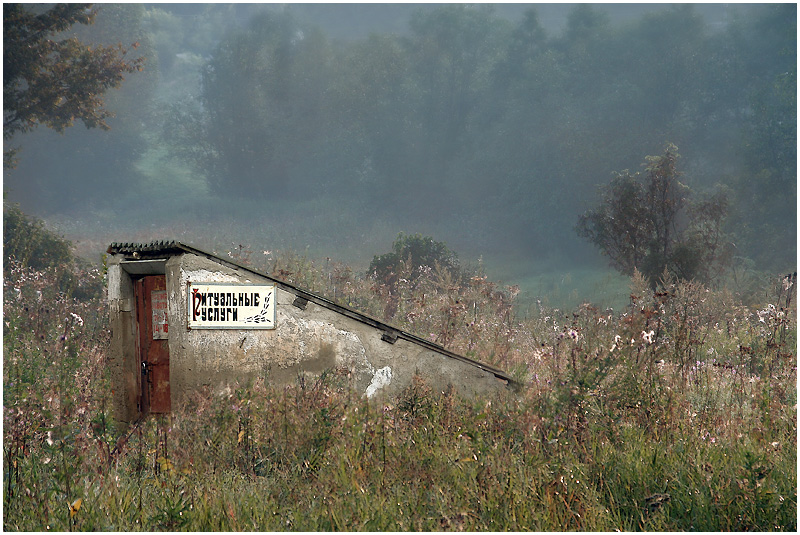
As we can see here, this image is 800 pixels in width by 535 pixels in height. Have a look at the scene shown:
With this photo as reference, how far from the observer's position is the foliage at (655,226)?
17422 mm

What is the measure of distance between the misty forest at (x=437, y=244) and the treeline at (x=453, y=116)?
198 mm

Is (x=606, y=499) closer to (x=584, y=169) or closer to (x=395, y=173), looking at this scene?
(x=584, y=169)

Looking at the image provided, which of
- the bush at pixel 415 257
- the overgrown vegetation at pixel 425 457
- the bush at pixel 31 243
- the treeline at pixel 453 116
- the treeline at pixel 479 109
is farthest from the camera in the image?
the treeline at pixel 453 116

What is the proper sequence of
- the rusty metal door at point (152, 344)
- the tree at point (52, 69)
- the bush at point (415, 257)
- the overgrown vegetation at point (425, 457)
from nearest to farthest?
1. the overgrown vegetation at point (425, 457)
2. the rusty metal door at point (152, 344)
3. the tree at point (52, 69)
4. the bush at point (415, 257)

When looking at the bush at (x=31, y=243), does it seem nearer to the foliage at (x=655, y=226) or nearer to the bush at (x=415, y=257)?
the bush at (x=415, y=257)

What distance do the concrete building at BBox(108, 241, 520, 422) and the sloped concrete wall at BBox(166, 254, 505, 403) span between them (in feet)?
0.04

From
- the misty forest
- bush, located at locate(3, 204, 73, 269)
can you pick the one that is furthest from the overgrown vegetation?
bush, located at locate(3, 204, 73, 269)

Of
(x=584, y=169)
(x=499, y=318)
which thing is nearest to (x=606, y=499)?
(x=499, y=318)

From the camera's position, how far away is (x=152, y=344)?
7188 mm

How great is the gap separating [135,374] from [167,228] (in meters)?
37.1

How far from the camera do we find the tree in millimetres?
16891

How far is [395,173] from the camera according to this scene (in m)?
47.5

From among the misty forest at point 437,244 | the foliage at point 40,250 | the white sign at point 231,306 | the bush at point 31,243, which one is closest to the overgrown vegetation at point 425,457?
the misty forest at point 437,244

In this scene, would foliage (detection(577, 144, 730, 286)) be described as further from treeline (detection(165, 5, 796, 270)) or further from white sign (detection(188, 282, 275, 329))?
treeline (detection(165, 5, 796, 270))
